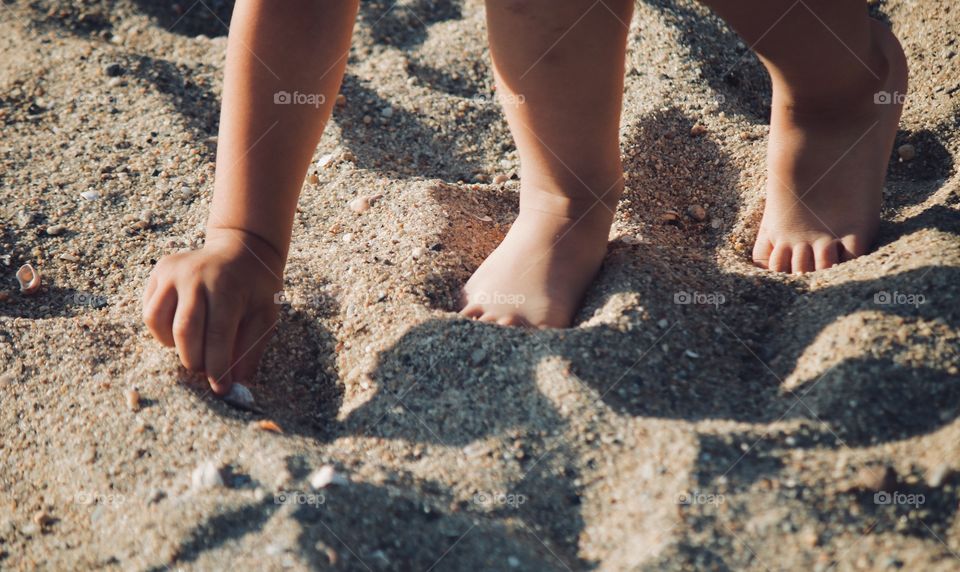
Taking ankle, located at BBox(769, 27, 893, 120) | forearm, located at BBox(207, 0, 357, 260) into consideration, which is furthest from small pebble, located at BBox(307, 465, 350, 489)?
ankle, located at BBox(769, 27, 893, 120)

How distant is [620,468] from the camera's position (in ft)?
4.25

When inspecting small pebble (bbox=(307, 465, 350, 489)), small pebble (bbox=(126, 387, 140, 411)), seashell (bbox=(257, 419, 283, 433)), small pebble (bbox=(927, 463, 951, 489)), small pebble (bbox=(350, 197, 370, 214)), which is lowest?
small pebble (bbox=(126, 387, 140, 411))

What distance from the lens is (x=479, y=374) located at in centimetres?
149

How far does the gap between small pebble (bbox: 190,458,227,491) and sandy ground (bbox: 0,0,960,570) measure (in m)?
0.02

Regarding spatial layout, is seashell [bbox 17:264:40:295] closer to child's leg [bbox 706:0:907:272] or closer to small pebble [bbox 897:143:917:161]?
child's leg [bbox 706:0:907:272]

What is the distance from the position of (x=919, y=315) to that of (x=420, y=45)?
183 centimetres

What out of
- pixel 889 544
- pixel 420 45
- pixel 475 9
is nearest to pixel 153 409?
pixel 889 544

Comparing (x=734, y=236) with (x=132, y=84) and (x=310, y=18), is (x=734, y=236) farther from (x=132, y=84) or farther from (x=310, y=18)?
(x=132, y=84)

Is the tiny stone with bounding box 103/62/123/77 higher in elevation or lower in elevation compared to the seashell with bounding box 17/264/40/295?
higher

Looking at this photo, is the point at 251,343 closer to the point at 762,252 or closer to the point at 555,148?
the point at 555,148

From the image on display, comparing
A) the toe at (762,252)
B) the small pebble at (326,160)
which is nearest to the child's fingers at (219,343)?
the small pebble at (326,160)

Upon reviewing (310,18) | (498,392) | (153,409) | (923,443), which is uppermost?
(310,18)

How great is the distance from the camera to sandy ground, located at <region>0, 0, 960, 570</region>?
1212mm

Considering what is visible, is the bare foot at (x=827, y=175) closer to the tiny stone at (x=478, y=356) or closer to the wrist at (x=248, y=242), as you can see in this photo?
the tiny stone at (x=478, y=356)
